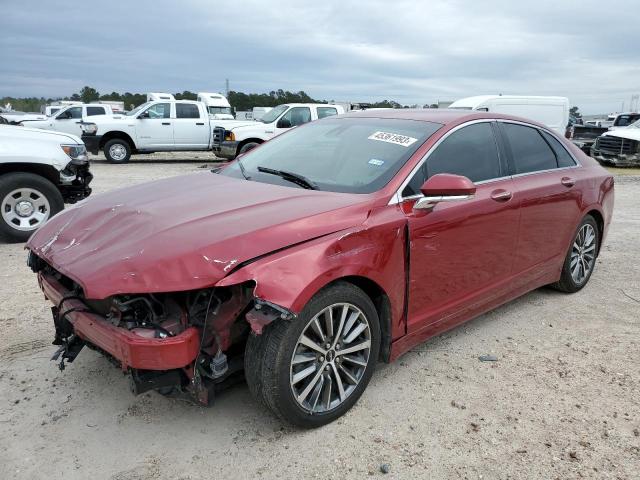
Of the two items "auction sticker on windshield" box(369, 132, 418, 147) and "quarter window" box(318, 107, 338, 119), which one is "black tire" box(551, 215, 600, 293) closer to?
"auction sticker on windshield" box(369, 132, 418, 147)

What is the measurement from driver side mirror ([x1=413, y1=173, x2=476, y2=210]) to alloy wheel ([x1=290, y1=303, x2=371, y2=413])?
0.78 meters

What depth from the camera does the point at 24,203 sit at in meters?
6.43

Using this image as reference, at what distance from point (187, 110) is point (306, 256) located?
1588 centimetres

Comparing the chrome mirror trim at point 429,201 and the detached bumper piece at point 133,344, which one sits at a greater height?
the chrome mirror trim at point 429,201

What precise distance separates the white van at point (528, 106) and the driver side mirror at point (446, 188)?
12.9m

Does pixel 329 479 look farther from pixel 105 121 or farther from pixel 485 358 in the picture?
pixel 105 121

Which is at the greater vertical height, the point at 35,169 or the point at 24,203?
the point at 35,169

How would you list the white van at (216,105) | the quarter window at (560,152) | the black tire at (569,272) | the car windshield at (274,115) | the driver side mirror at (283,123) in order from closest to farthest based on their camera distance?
the quarter window at (560,152) → the black tire at (569,272) → the driver side mirror at (283,123) → the car windshield at (274,115) → the white van at (216,105)

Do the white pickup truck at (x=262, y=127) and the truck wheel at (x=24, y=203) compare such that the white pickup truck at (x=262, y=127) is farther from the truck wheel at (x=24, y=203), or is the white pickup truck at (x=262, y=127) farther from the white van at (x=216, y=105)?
the white van at (x=216, y=105)

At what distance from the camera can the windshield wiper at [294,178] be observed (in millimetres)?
3289

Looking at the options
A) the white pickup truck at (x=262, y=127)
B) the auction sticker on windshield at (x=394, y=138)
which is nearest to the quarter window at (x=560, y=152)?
the auction sticker on windshield at (x=394, y=138)

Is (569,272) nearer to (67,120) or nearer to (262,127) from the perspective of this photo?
(262,127)

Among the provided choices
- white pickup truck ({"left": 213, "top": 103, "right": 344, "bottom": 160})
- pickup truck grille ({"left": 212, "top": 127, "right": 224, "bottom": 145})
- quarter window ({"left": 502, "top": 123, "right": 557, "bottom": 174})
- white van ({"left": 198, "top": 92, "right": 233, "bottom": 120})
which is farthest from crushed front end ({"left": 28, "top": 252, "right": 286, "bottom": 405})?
white van ({"left": 198, "top": 92, "right": 233, "bottom": 120})

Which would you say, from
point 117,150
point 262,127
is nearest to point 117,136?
point 117,150
